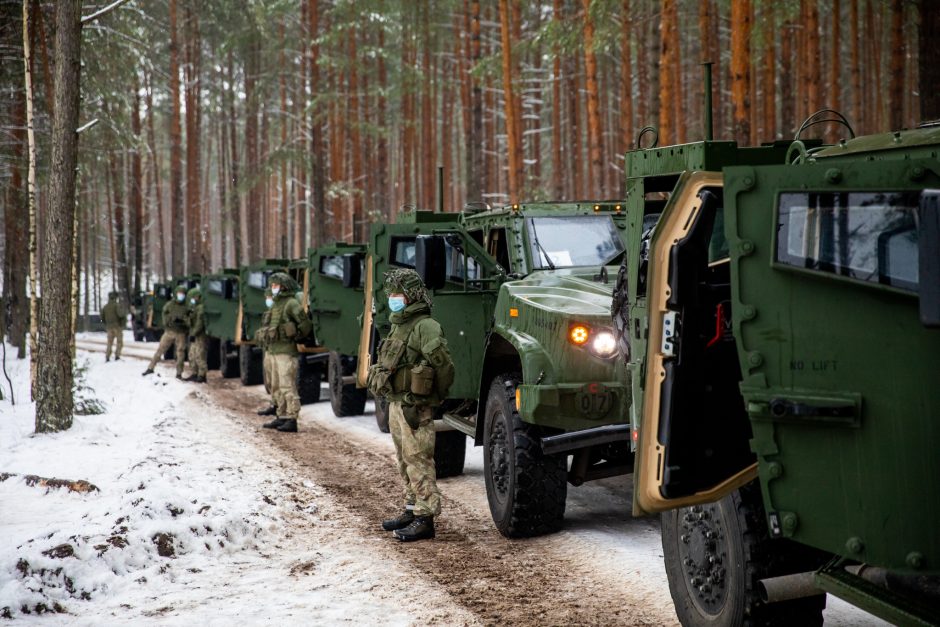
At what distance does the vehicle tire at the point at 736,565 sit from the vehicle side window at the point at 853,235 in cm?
118

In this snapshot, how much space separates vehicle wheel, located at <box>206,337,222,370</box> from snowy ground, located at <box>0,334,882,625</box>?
44.5 feet

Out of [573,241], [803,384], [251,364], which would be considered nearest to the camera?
[803,384]

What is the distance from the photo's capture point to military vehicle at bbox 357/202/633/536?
254 inches

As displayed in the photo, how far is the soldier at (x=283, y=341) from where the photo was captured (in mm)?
13070

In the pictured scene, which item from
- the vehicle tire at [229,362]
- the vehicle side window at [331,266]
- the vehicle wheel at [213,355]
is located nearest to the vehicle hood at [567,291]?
the vehicle side window at [331,266]

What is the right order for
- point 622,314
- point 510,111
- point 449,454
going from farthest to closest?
point 510,111 < point 449,454 < point 622,314

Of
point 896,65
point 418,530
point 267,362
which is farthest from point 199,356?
point 896,65

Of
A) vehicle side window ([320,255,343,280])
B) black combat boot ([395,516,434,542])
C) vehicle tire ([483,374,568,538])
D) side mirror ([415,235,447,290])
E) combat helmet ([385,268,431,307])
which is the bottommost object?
black combat boot ([395,516,434,542])

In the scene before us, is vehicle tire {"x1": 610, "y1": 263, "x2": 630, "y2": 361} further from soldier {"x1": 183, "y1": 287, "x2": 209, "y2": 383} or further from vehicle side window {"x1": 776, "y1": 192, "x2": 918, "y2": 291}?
soldier {"x1": 183, "y1": 287, "x2": 209, "y2": 383}

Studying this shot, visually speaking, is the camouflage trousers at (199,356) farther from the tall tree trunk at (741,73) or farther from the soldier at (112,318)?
the tall tree trunk at (741,73)

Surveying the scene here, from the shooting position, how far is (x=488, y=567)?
625 centimetres

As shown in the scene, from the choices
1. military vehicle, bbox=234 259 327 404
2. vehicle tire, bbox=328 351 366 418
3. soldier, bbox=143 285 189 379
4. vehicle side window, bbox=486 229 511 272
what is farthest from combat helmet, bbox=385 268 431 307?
soldier, bbox=143 285 189 379

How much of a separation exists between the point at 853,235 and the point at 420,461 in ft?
14.6

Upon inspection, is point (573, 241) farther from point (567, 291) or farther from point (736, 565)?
point (736, 565)
